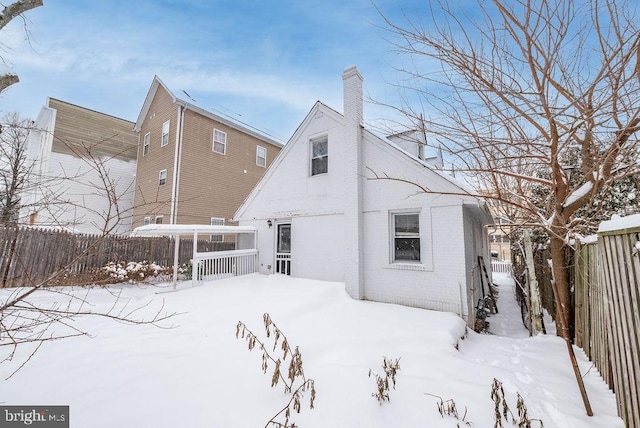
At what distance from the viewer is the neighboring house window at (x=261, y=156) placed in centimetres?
1770

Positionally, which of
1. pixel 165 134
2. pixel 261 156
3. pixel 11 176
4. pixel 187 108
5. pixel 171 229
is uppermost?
pixel 187 108

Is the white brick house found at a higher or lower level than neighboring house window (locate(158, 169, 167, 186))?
lower

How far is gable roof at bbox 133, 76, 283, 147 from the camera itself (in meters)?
14.1

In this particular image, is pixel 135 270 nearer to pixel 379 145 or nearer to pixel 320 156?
pixel 320 156

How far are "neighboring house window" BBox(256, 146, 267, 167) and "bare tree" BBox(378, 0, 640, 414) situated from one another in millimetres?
14191

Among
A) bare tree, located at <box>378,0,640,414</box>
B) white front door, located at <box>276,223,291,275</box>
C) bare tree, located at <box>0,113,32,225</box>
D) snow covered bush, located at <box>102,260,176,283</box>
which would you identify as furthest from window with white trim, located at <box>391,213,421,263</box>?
snow covered bush, located at <box>102,260,176,283</box>

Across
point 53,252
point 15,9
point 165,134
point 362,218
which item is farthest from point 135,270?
point 15,9

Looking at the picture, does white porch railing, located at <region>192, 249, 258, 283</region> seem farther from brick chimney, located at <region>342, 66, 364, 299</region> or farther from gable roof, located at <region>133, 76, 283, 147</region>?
gable roof, located at <region>133, 76, 283, 147</region>

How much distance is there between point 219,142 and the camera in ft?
51.1

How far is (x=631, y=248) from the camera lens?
92.8 inches

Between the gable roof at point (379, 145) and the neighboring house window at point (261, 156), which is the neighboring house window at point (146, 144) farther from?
the gable roof at point (379, 145)

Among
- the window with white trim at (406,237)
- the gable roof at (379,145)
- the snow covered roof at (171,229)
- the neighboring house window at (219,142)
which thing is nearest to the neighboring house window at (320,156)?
the gable roof at (379,145)

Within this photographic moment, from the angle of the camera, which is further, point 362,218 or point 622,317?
point 362,218

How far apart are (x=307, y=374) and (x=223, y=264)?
709cm
